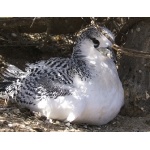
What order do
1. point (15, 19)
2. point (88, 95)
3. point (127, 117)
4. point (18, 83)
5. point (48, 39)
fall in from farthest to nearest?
point (48, 39)
point (15, 19)
point (127, 117)
point (18, 83)
point (88, 95)

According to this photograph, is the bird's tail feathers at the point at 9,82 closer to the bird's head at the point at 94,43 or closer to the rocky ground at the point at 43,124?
the rocky ground at the point at 43,124

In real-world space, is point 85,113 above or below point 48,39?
below

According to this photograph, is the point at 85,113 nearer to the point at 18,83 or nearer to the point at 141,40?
the point at 18,83

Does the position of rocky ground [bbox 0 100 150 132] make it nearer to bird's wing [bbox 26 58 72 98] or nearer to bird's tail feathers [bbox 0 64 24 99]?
A: bird's tail feathers [bbox 0 64 24 99]

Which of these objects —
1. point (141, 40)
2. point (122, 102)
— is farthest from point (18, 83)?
point (141, 40)

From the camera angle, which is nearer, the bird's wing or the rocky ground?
the rocky ground

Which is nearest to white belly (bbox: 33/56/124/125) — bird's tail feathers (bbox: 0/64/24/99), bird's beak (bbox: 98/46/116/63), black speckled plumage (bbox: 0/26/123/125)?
black speckled plumage (bbox: 0/26/123/125)

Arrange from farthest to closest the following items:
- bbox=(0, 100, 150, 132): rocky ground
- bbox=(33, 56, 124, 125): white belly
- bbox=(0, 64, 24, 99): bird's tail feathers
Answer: bbox=(0, 64, 24, 99): bird's tail feathers → bbox=(33, 56, 124, 125): white belly → bbox=(0, 100, 150, 132): rocky ground

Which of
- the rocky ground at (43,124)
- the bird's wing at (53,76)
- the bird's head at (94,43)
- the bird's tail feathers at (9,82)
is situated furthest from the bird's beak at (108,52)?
the bird's tail feathers at (9,82)
